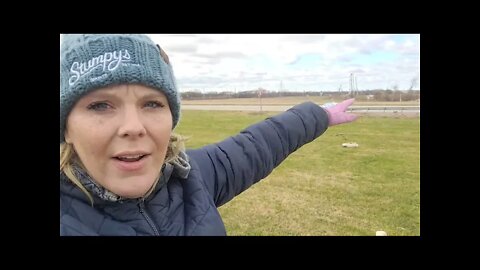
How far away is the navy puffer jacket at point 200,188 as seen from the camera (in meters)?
1.06

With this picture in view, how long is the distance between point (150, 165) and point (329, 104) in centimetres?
108

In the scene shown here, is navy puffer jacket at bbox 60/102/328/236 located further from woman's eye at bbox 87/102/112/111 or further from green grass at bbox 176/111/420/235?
green grass at bbox 176/111/420/235

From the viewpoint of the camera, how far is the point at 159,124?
1.09 m

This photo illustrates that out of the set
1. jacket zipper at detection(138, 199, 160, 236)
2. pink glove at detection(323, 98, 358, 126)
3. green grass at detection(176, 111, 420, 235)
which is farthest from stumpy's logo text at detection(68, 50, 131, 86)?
green grass at detection(176, 111, 420, 235)

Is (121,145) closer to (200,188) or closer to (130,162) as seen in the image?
(130,162)

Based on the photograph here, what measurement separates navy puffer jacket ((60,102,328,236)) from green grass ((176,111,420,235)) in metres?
1.09

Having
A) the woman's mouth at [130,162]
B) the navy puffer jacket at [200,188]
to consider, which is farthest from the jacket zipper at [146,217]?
the woman's mouth at [130,162]

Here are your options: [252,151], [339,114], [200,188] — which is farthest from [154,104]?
[339,114]

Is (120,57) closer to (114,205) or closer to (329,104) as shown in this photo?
(114,205)

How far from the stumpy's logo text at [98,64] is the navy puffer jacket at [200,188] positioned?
0.29 m

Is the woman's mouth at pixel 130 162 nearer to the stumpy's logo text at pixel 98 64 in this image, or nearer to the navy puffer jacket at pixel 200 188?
the navy puffer jacket at pixel 200 188

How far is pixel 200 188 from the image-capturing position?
50.0 inches

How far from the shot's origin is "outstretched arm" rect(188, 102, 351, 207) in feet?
4.58
